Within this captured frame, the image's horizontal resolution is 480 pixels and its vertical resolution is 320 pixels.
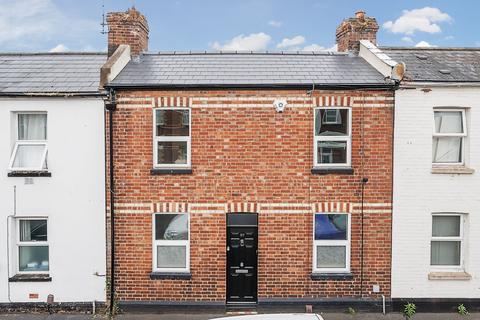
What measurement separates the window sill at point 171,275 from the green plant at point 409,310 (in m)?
5.39

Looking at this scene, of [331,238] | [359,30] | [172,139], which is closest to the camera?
[172,139]

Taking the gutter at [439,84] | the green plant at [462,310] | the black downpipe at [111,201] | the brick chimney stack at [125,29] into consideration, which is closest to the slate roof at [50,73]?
the black downpipe at [111,201]

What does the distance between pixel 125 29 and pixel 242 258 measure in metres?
7.12

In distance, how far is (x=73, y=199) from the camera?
401 inches

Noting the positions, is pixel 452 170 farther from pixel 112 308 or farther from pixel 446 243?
pixel 112 308

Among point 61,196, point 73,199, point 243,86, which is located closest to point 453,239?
point 243,86

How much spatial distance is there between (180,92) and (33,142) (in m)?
3.95

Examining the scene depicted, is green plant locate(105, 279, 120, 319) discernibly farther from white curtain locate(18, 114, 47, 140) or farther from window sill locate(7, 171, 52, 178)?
white curtain locate(18, 114, 47, 140)

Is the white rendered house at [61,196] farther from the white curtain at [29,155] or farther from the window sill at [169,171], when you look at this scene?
the window sill at [169,171]

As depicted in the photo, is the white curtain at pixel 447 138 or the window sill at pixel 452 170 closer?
the window sill at pixel 452 170

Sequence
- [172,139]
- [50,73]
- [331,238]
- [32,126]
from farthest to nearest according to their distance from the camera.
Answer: [50,73] < [32,126] < [331,238] < [172,139]

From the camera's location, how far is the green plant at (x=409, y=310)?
9.86 meters

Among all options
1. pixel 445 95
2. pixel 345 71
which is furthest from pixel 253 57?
pixel 445 95

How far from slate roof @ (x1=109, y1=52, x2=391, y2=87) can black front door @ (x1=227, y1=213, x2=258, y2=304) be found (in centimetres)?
343
